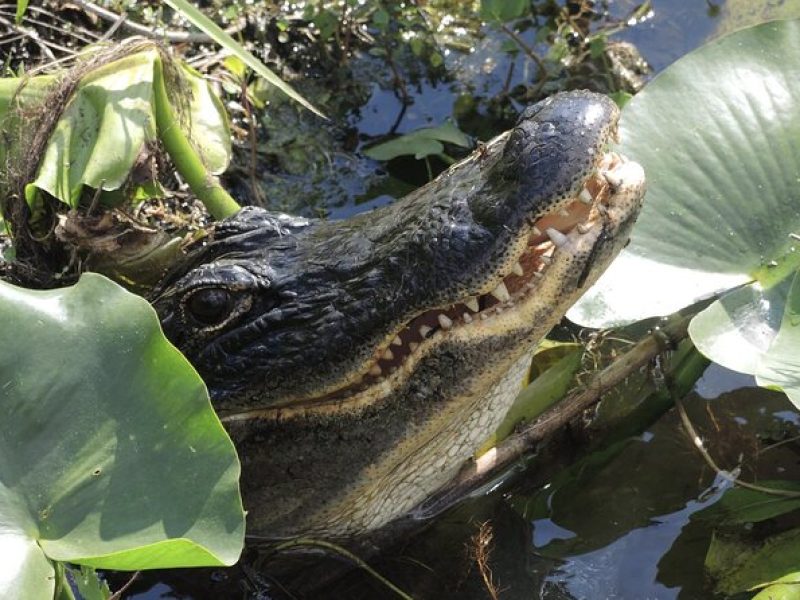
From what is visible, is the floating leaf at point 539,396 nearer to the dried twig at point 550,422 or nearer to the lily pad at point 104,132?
the dried twig at point 550,422

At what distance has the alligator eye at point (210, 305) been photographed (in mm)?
2988

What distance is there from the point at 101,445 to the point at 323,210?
8.47ft

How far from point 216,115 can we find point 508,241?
78.3 inches

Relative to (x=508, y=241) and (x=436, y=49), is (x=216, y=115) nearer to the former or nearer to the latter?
(x=436, y=49)

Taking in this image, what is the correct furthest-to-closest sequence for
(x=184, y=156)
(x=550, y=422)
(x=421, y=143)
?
(x=421, y=143) → (x=184, y=156) → (x=550, y=422)

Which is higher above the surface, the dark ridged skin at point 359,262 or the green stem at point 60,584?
the dark ridged skin at point 359,262

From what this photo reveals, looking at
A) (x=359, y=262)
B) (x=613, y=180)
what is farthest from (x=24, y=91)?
(x=613, y=180)

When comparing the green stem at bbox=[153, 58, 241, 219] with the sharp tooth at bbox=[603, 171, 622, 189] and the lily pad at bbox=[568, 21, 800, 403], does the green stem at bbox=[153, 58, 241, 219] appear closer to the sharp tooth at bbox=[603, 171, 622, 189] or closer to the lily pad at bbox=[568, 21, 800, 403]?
the lily pad at bbox=[568, 21, 800, 403]

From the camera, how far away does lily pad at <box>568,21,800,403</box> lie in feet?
10.6

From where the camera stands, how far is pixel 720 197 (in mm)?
3369

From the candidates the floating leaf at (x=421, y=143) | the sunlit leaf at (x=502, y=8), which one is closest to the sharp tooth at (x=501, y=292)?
the floating leaf at (x=421, y=143)

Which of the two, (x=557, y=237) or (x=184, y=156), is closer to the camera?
(x=557, y=237)

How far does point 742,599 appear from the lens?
10.3 ft

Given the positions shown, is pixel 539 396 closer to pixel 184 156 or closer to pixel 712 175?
pixel 712 175
